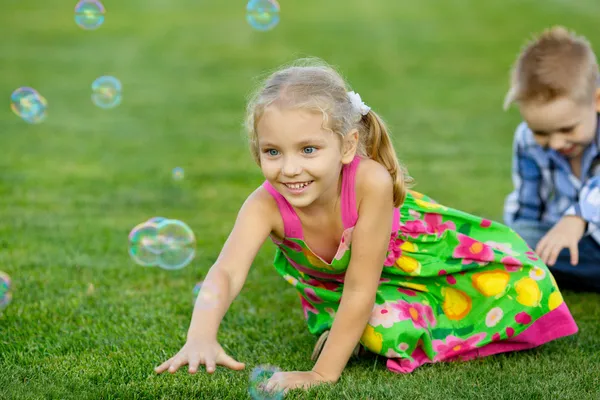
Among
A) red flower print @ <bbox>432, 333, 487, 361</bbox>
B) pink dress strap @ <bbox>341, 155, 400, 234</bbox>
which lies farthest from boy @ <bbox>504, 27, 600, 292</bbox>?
pink dress strap @ <bbox>341, 155, 400, 234</bbox>

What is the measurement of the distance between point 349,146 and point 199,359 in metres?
0.84

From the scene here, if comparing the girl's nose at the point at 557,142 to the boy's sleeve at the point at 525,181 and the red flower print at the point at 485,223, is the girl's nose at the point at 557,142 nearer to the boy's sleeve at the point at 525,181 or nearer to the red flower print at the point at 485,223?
the boy's sleeve at the point at 525,181

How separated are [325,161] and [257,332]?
0.96 meters

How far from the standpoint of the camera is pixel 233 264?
280cm

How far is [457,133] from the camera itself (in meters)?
8.63

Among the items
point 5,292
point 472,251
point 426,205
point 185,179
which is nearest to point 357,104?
point 426,205

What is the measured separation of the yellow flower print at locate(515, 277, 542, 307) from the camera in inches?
123

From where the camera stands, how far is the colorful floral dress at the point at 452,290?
3098 mm

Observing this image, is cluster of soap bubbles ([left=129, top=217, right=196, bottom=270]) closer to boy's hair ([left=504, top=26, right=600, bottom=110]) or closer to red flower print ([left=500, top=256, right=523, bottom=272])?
red flower print ([left=500, top=256, right=523, bottom=272])

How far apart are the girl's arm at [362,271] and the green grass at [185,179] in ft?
0.33

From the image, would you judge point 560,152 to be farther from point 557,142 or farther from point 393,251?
point 393,251

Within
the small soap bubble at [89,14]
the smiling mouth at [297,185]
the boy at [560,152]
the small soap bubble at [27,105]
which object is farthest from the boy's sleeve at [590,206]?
the small soap bubble at [89,14]

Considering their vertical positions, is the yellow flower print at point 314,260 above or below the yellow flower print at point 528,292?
above

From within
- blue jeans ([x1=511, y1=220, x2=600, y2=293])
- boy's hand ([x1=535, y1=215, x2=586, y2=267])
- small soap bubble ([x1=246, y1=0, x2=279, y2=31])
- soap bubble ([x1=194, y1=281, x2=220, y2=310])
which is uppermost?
small soap bubble ([x1=246, y1=0, x2=279, y2=31])
